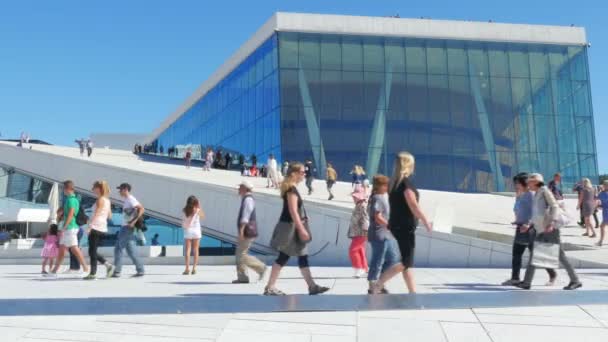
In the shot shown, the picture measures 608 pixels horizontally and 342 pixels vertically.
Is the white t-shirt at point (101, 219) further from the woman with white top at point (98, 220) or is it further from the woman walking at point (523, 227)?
the woman walking at point (523, 227)

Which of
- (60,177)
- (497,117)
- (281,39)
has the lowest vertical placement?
(60,177)

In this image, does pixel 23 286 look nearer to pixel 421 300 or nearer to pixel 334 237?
pixel 421 300

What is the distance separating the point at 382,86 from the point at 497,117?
7141mm

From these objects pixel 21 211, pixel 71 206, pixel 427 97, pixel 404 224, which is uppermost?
pixel 427 97

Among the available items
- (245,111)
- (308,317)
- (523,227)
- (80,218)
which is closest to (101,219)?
(80,218)

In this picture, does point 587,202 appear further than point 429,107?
No

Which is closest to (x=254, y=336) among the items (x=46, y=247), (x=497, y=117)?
(x=46, y=247)

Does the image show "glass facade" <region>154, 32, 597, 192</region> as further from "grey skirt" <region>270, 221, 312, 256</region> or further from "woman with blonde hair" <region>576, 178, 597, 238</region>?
"grey skirt" <region>270, 221, 312, 256</region>

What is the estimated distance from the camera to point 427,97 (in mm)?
36938

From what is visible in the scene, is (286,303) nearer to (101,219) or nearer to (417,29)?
(101,219)

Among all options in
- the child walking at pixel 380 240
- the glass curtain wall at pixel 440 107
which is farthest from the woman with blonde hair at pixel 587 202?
the glass curtain wall at pixel 440 107

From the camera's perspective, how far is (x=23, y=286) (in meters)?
8.25

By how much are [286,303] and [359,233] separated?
3505mm

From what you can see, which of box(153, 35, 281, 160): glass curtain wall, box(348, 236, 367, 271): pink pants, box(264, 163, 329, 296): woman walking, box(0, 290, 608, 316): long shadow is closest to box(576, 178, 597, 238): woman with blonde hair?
box(348, 236, 367, 271): pink pants
